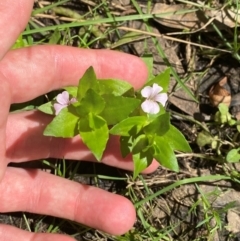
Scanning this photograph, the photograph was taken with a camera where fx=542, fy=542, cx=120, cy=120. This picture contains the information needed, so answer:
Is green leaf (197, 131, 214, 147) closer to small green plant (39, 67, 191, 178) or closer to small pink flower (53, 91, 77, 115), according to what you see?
small green plant (39, 67, 191, 178)

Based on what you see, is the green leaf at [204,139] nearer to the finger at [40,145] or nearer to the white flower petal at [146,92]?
the finger at [40,145]

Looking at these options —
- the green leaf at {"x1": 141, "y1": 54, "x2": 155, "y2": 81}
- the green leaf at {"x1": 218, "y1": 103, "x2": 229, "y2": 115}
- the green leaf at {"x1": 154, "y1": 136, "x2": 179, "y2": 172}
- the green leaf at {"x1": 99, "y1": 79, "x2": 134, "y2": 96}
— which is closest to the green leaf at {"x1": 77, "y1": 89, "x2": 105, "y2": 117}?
the green leaf at {"x1": 99, "y1": 79, "x2": 134, "y2": 96}

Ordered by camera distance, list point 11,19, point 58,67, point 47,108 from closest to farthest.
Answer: point 11,19
point 47,108
point 58,67

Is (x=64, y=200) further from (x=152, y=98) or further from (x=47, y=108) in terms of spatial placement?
(x=152, y=98)

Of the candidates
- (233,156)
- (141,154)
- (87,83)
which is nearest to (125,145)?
(141,154)

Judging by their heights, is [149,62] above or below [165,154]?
above

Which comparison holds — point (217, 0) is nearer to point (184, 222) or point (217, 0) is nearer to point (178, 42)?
point (178, 42)

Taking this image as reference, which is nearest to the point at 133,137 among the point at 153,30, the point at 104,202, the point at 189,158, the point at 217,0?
the point at 104,202
